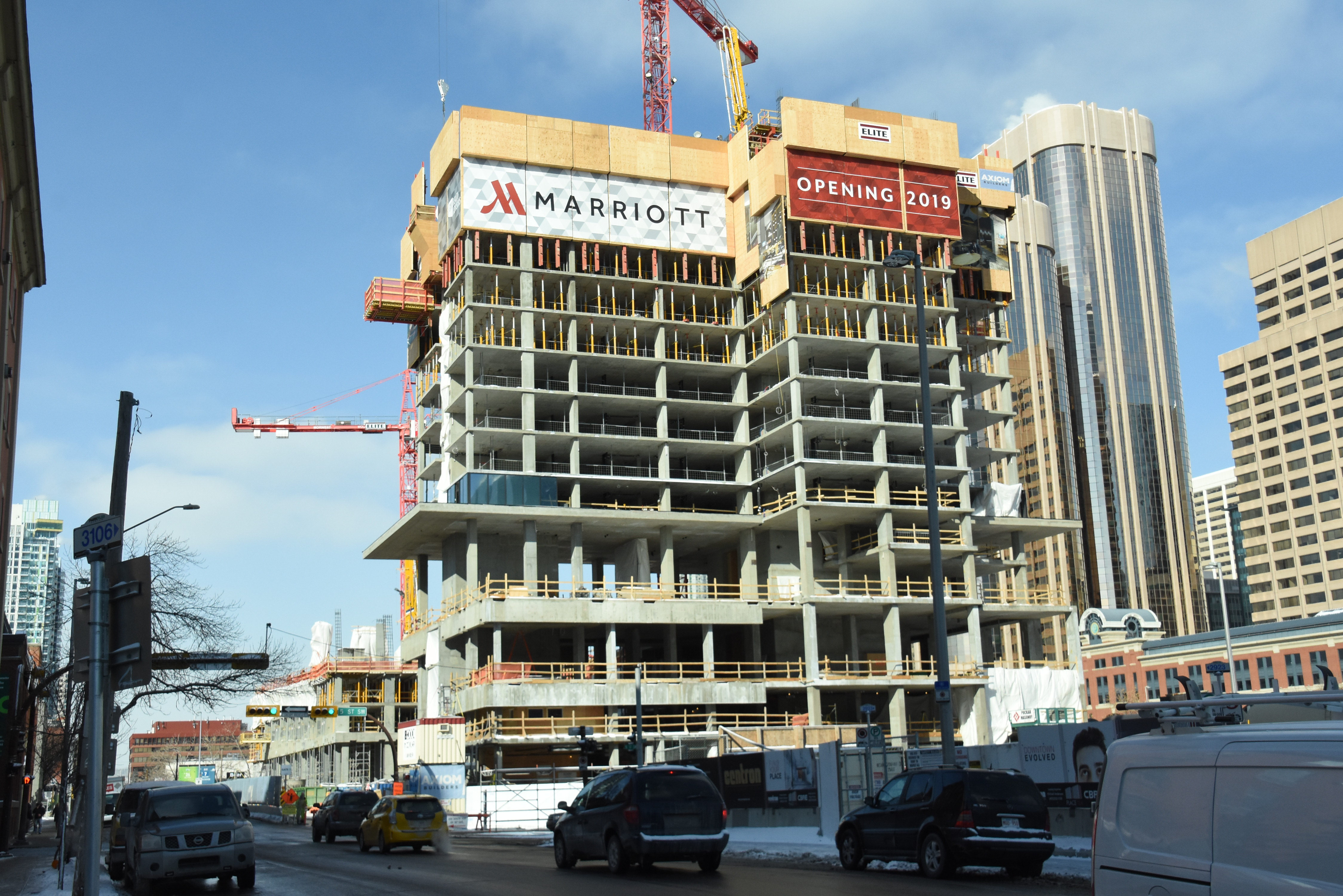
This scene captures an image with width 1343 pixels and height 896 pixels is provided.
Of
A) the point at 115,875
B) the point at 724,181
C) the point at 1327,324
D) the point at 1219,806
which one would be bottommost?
the point at 115,875

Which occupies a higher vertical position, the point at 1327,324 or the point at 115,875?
the point at 1327,324

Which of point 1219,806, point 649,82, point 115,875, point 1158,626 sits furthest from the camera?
point 1158,626

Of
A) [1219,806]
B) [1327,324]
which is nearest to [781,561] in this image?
[1219,806]

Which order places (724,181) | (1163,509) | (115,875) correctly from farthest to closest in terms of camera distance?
1. (1163,509)
2. (724,181)
3. (115,875)

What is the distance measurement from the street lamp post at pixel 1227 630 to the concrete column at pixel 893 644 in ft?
54.0

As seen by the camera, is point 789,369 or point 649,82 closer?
point 789,369

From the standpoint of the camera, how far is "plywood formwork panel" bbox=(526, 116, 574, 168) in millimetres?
65812

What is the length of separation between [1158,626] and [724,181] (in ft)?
336

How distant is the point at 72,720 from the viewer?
5644 cm

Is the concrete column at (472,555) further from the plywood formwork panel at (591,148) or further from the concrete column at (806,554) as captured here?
the plywood formwork panel at (591,148)

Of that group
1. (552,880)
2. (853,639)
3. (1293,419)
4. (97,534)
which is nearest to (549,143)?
(853,639)

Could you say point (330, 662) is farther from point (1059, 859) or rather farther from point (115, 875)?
point (1059, 859)

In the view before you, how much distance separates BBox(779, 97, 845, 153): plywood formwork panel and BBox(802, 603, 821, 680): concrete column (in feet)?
84.0

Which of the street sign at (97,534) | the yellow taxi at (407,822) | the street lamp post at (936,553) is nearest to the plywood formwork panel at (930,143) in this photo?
the street lamp post at (936,553)
